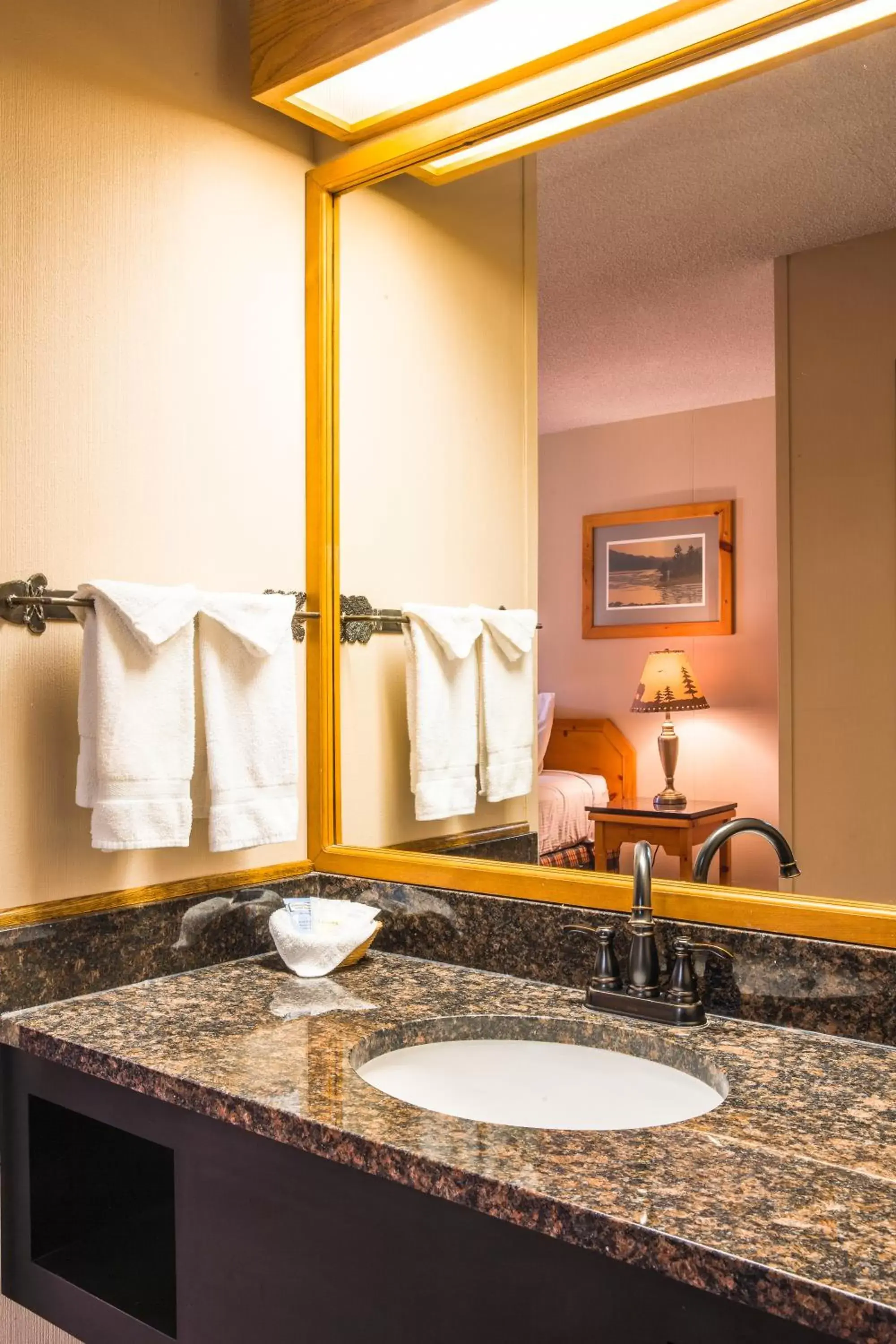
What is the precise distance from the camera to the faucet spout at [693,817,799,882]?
1.32 meters

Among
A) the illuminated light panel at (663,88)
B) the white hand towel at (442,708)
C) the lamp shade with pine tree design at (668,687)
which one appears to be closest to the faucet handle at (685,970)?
the lamp shade with pine tree design at (668,687)

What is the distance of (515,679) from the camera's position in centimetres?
160

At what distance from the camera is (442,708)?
66.3 inches

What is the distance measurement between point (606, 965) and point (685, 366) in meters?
0.77

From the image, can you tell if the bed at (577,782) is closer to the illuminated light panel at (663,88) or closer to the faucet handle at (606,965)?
the faucet handle at (606,965)

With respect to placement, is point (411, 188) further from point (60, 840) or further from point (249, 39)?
point (60, 840)

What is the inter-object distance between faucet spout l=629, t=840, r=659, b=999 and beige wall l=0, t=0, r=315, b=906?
624mm

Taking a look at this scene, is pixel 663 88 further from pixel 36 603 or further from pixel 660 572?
pixel 36 603

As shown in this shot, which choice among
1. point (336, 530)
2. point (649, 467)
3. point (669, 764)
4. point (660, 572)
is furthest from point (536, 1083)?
point (336, 530)

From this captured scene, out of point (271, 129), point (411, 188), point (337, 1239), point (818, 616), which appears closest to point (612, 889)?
point (818, 616)

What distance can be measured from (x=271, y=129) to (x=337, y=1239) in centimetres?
157

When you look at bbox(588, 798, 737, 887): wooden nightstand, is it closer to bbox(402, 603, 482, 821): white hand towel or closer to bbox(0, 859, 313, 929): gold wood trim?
bbox(402, 603, 482, 821): white hand towel

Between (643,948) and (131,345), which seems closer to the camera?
(643,948)

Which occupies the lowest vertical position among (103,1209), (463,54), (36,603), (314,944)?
(103,1209)
